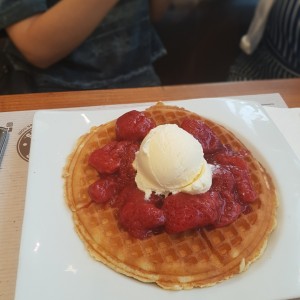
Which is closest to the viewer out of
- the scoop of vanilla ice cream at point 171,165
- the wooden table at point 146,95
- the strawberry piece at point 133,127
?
the scoop of vanilla ice cream at point 171,165

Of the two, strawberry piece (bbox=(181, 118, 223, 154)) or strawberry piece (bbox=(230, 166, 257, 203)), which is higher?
strawberry piece (bbox=(181, 118, 223, 154))

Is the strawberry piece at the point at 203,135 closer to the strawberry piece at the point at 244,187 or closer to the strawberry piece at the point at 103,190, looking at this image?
the strawberry piece at the point at 244,187

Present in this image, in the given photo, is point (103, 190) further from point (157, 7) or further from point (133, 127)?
point (157, 7)

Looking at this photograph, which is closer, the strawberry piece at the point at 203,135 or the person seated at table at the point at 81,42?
the strawberry piece at the point at 203,135

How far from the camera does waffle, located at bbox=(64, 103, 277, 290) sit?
877mm

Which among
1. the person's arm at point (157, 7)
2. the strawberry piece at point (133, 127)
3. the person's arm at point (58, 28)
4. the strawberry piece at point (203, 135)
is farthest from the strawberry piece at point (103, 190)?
the person's arm at point (157, 7)

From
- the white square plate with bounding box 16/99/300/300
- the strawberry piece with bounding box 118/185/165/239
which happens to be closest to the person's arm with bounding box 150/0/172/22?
the white square plate with bounding box 16/99/300/300

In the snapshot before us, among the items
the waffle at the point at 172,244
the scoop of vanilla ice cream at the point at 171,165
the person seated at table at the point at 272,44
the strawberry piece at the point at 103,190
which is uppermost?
the scoop of vanilla ice cream at the point at 171,165

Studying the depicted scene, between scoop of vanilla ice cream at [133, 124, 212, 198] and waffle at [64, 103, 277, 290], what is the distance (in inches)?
4.7

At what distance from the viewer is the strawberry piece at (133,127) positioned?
1.05 metres

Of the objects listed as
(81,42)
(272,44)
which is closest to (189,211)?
(81,42)

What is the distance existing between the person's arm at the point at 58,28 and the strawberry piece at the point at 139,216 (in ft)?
2.79

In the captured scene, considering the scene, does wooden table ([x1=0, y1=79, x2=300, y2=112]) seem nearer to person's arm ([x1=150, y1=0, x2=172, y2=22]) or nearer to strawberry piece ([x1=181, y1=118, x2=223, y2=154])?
strawberry piece ([x1=181, y1=118, x2=223, y2=154])

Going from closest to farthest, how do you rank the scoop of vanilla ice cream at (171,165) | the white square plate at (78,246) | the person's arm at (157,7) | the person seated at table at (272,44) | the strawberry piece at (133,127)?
1. the white square plate at (78,246)
2. the scoop of vanilla ice cream at (171,165)
3. the strawberry piece at (133,127)
4. the person seated at table at (272,44)
5. the person's arm at (157,7)
